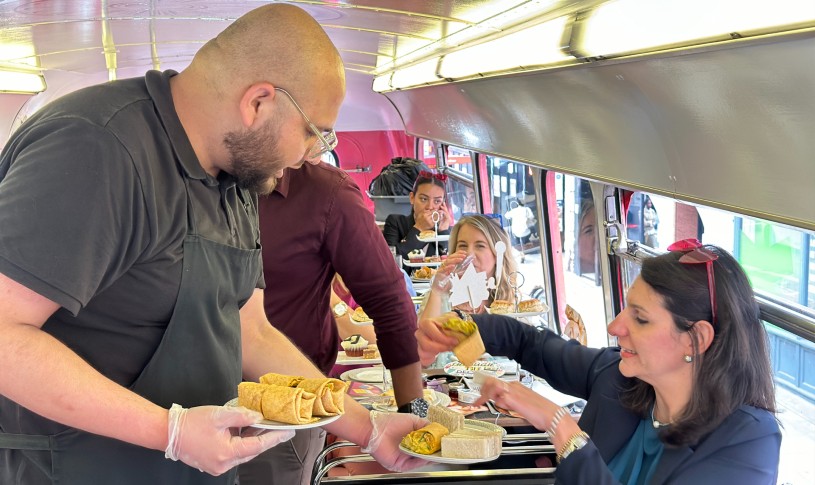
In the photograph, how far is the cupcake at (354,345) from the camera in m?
5.62

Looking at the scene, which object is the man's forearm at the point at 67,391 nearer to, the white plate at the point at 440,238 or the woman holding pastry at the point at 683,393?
the woman holding pastry at the point at 683,393

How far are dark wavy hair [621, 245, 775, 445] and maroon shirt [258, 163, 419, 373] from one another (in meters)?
1.16

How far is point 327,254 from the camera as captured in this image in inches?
153

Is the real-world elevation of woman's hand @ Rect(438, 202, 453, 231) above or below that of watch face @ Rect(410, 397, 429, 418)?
below

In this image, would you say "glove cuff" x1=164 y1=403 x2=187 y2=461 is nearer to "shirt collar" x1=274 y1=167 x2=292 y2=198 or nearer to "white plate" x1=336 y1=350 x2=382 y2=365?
"shirt collar" x1=274 y1=167 x2=292 y2=198

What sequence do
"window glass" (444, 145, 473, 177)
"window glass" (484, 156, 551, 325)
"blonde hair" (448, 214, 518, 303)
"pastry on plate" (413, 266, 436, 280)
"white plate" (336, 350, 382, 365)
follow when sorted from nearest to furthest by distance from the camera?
"white plate" (336, 350, 382, 365)
"blonde hair" (448, 214, 518, 303)
"window glass" (484, 156, 551, 325)
"pastry on plate" (413, 266, 436, 280)
"window glass" (444, 145, 473, 177)

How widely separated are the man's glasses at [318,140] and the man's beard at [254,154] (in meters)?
0.08

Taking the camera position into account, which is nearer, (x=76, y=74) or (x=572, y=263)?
(x=572, y=263)

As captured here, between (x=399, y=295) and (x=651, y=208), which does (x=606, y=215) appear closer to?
(x=651, y=208)

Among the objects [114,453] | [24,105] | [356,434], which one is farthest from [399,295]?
[24,105]

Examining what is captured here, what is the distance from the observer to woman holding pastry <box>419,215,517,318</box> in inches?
198

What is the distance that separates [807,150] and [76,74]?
7.86 meters

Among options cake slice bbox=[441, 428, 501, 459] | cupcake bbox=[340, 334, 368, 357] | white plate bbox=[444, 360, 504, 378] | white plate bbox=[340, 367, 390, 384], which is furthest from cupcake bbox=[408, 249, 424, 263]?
cake slice bbox=[441, 428, 501, 459]

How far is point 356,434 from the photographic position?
9.90 feet
